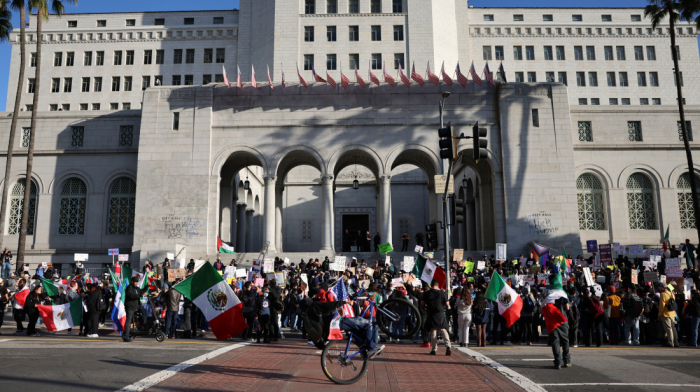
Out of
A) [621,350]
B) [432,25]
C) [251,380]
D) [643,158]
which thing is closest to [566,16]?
[432,25]

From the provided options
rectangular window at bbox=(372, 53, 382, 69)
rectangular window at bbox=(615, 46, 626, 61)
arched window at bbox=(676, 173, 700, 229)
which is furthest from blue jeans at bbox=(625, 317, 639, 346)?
rectangular window at bbox=(615, 46, 626, 61)

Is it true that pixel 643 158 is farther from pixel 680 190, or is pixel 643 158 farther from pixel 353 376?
pixel 353 376

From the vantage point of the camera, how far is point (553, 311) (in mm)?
12594

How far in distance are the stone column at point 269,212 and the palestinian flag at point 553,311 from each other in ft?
70.4

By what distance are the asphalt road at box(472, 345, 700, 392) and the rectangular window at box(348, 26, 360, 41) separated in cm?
4071

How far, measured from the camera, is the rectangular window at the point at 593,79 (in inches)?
2287

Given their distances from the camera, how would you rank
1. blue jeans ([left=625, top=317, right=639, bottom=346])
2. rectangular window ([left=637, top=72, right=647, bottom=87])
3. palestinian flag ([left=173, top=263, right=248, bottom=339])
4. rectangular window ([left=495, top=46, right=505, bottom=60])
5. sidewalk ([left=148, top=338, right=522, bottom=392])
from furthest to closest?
rectangular window ([left=495, top=46, right=505, bottom=60]) → rectangular window ([left=637, top=72, right=647, bottom=87]) → blue jeans ([left=625, top=317, right=639, bottom=346]) → palestinian flag ([left=173, top=263, right=248, bottom=339]) → sidewalk ([left=148, top=338, right=522, bottom=392])

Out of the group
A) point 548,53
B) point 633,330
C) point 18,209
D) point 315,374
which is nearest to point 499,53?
point 548,53

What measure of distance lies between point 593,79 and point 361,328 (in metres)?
57.1

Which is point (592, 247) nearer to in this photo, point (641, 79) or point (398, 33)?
point (398, 33)

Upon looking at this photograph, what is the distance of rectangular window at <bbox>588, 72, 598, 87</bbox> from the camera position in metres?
58.1

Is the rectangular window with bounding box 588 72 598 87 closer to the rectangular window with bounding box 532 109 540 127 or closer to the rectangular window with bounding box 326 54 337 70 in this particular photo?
the rectangular window with bounding box 326 54 337 70

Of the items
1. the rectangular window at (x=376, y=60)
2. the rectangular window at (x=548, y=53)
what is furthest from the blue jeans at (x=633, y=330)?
the rectangular window at (x=548, y=53)

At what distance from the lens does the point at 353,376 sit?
10.5 m
